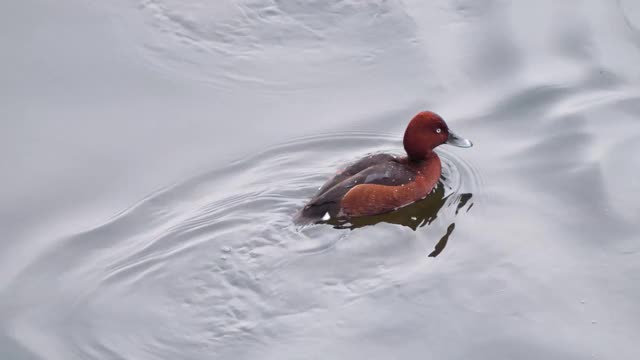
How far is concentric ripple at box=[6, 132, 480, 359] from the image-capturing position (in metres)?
6.62

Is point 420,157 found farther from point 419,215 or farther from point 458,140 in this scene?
point 419,215

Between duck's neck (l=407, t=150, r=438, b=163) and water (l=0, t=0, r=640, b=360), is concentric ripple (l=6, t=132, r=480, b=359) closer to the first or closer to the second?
water (l=0, t=0, r=640, b=360)

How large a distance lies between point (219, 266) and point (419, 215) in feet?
5.43

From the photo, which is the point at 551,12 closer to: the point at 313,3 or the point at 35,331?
the point at 313,3

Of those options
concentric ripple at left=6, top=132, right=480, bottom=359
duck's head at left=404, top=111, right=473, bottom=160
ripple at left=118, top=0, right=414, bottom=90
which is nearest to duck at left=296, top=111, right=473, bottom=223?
duck's head at left=404, top=111, right=473, bottom=160

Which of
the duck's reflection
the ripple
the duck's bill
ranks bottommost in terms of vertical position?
the duck's reflection

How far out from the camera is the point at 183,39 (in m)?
9.81

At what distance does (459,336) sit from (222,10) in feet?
16.0

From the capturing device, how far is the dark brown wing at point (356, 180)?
7707mm

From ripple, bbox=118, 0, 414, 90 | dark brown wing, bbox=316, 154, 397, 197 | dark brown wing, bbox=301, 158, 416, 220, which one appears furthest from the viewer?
ripple, bbox=118, 0, 414, 90

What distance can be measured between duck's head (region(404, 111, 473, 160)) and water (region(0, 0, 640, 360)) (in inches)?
14.3

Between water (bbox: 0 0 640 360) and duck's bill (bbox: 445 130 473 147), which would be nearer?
water (bbox: 0 0 640 360)

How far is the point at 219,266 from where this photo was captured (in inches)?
286

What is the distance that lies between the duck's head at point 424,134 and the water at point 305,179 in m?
0.36
